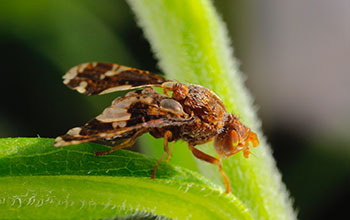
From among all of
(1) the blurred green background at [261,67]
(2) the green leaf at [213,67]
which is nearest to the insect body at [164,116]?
(2) the green leaf at [213,67]

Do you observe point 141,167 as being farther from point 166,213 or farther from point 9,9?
point 9,9

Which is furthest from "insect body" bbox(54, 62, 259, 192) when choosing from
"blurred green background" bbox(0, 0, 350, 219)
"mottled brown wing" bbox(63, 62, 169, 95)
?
"blurred green background" bbox(0, 0, 350, 219)

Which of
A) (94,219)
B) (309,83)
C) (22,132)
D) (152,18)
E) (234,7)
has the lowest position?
(94,219)

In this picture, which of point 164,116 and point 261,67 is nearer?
point 164,116

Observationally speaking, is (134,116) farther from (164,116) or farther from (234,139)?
(234,139)

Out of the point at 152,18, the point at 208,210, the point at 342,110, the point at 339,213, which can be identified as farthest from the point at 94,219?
the point at 342,110

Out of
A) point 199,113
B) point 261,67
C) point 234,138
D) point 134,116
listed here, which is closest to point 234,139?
point 234,138

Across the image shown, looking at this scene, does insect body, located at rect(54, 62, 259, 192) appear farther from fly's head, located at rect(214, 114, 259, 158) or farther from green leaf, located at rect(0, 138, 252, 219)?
green leaf, located at rect(0, 138, 252, 219)
